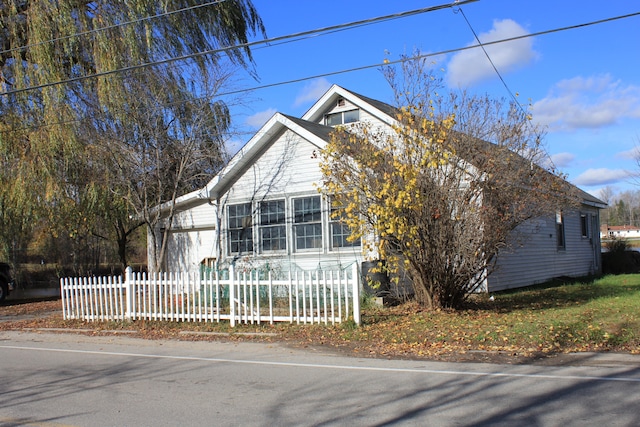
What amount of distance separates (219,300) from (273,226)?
383cm

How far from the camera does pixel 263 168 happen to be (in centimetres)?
1684

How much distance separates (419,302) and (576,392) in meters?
6.57

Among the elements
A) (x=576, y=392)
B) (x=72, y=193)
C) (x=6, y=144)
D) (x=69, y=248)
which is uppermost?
(x=6, y=144)

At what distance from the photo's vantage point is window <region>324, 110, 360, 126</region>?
2088cm

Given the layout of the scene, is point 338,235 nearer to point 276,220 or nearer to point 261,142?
point 276,220

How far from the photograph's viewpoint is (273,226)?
16719 mm

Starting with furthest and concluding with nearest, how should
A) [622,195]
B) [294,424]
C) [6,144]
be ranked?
[622,195], [6,144], [294,424]

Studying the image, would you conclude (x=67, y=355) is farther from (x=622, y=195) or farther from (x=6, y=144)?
(x=622, y=195)

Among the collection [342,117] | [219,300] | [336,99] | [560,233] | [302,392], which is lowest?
[302,392]

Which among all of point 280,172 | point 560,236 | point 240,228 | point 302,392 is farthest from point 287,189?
point 560,236

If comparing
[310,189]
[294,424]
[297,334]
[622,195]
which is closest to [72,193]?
[310,189]

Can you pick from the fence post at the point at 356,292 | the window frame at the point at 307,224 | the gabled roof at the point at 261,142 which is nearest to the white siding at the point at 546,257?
the fence post at the point at 356,292

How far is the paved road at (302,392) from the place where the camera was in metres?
5.95

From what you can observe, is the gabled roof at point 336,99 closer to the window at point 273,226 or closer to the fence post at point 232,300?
the window at point 273,226
